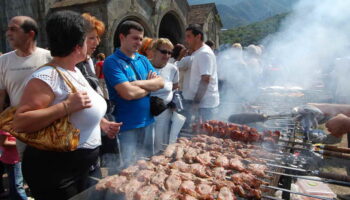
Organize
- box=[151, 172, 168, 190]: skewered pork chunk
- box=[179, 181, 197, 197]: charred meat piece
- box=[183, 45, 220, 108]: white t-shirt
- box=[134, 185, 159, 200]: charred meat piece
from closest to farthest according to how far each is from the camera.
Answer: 1. box=[134, 185, 159, 200]: charred meat piece
2. box=[179, 181, 197, 197]: charred meat piece
3. box=[151, 172, 168, 190]: skewered pork chunk
4. box=[183, 45, 220, 108]: white t-shirt

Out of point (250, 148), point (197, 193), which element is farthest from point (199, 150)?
point (197, 193)

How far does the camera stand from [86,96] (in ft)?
6.57

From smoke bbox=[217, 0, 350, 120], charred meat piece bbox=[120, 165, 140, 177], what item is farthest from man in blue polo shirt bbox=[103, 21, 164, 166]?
smoke bbox=[217, 0, 350, 120]

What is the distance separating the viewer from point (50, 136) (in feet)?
6.26

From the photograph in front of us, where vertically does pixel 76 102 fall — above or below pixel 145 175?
above

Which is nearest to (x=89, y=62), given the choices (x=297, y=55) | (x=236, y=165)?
(x=236, y=165)

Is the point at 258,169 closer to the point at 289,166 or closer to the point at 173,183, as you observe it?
the point at 289,166

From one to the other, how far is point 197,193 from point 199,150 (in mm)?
986

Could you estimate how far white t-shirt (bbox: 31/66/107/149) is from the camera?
1909 mm

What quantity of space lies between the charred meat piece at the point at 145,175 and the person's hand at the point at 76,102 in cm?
89

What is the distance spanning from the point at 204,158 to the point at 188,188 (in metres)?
0.71

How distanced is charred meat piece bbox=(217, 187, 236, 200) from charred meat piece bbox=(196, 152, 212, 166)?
563 millimetres

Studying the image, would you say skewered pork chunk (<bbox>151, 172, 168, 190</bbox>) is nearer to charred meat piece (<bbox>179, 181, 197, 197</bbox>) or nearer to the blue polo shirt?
charred meat piece (<bbox>179, 181, 197, 197</bbox>)

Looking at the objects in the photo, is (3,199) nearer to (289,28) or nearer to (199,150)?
(199,150)
